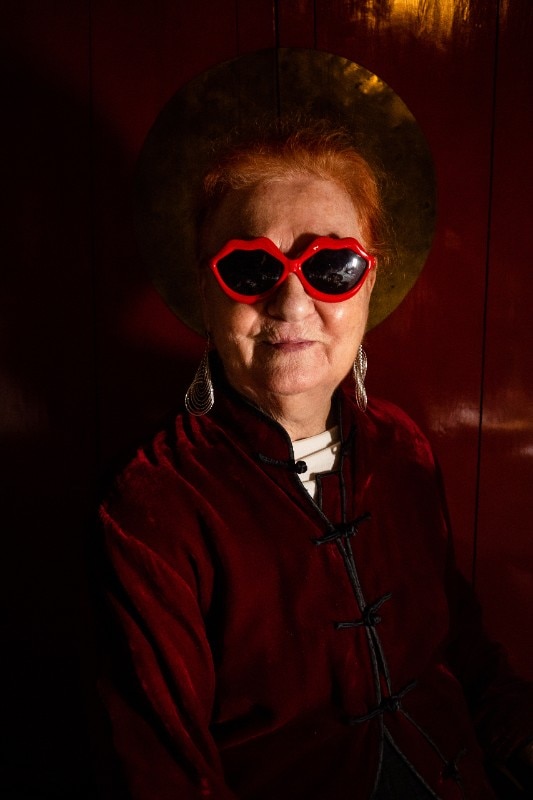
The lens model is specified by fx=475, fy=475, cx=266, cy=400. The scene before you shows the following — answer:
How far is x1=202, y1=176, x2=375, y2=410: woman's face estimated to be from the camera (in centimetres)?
91

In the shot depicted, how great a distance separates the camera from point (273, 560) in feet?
3.10

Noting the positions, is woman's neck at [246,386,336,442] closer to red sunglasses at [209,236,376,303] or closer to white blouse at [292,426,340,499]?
white blouse at [292,426,340,499]

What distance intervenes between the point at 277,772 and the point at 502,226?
1530mm

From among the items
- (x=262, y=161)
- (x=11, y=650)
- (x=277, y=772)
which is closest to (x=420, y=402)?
(x=262, y=161)

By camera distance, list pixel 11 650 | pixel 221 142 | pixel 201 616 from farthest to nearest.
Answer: pixel 11 650
pixel 221 142
pixel 201 616

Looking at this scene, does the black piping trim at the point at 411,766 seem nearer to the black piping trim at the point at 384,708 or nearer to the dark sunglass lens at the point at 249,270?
the black piping trim at the point at 384,708

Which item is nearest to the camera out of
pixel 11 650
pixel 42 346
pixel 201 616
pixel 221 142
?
pixel 201 616

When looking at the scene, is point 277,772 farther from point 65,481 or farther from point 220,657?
point 65,481

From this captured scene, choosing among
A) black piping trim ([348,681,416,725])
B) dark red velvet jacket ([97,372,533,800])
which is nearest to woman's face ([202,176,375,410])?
dark red velvet jacket ([97,372,533,800])

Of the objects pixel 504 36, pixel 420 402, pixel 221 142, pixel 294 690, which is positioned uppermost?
pixel 504 36

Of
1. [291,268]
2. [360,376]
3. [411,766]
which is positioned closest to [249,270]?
[291,268]

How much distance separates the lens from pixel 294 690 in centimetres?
94

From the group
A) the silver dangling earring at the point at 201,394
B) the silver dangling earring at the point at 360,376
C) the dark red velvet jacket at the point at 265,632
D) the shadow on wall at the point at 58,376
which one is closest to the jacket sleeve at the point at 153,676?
the dark red velvet jacket at the point at 265,632

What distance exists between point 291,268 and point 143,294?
636 millimetres
